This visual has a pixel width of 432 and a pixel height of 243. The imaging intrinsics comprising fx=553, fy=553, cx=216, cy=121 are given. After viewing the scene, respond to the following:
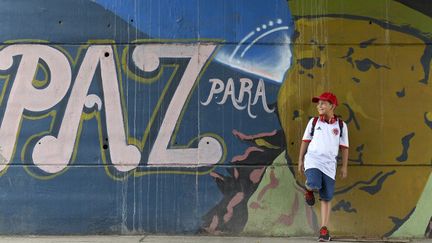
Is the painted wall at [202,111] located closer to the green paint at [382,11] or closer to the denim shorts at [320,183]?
the green paint at [382,11]

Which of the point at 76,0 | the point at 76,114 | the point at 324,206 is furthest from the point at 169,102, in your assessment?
the point at 324,206

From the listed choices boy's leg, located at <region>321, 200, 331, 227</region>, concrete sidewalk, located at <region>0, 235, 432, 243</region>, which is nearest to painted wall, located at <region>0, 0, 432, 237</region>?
concrete sidewalk, located at <region>0, 235, 432, 243</region>

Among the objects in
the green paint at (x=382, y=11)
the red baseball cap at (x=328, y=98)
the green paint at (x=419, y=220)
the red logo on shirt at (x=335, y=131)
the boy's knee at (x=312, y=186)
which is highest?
the green paint at (x=382, y=11)

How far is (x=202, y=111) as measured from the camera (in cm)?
670

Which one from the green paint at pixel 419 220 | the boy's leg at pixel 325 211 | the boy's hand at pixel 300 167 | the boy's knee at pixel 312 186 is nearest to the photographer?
the boy's knee at pixel 312 186

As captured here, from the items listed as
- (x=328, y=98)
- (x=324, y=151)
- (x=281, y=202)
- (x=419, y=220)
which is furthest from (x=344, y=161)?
(x=419, y=220)

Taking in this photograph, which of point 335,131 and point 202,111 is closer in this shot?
point 335,131

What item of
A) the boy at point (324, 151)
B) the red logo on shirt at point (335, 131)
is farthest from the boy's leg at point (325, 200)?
the red logo on shirt at point (335, 131)

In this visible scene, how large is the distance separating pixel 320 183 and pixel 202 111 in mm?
1639

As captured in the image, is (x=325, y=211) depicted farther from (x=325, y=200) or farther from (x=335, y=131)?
(x=335, y=131)

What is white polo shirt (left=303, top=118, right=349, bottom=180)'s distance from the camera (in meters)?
6.21

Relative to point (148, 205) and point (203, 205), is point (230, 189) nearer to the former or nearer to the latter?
point (203, 205)

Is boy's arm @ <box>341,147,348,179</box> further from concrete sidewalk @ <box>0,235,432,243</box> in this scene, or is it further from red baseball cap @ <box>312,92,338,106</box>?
concrete sidewalk @ <box>0,235,432,243</box>

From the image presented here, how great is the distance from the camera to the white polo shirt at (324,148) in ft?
20.4
